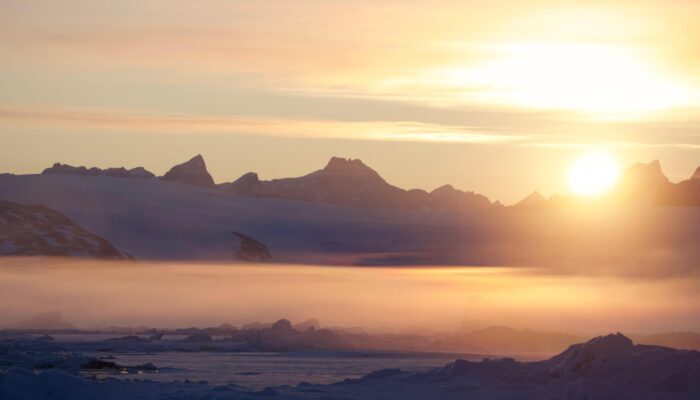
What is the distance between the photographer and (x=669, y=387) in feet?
78.1

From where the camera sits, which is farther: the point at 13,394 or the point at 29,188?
the point at 29,188

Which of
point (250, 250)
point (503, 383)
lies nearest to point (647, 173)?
point (250, 250)

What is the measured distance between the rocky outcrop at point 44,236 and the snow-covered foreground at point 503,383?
53925 millimetres

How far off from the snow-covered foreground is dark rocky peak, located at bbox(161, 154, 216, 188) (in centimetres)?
15736

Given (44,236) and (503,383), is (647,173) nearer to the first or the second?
(44,236)

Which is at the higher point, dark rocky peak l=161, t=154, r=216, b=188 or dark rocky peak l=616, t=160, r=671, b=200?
dark rocky peak l=161, t=154, r=216, b=188

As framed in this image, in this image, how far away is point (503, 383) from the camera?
25.7 metres

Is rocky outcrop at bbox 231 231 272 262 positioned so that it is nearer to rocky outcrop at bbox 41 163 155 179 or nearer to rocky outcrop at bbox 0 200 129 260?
rocky outcrop at bbox 0 200 129 260

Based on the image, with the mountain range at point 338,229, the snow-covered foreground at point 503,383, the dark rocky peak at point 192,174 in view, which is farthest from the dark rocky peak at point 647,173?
the snow-covered foreground at point 503,383

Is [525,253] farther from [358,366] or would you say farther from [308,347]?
[358,366]

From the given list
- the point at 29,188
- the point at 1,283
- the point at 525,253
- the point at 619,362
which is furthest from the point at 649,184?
the point at 619,362

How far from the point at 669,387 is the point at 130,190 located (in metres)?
77.0

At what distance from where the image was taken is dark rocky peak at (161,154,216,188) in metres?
184

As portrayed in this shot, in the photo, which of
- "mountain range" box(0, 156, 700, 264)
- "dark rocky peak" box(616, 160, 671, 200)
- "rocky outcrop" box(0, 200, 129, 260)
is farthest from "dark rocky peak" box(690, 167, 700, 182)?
"rocky outcrop" box(0, 200, 129, 260)
